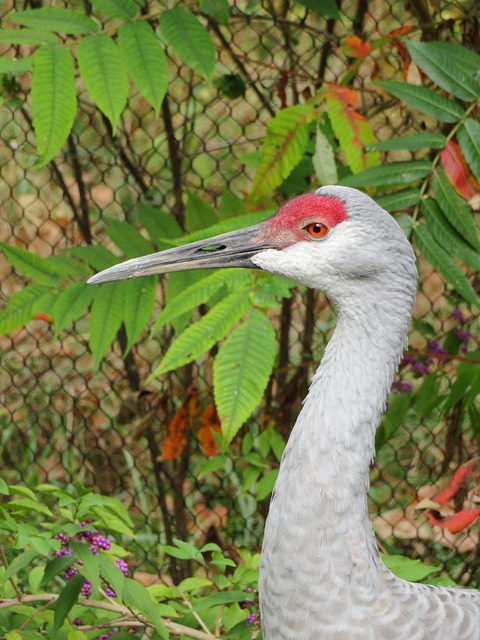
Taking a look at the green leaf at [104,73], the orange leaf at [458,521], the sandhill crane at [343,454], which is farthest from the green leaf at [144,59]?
the orange leaf at [458,521]

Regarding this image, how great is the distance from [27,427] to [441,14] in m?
2.58

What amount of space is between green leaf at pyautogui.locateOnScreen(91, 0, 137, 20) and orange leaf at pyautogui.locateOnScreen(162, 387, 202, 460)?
1483 millimetres

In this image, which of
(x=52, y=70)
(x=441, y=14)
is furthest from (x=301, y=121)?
(x=441, y=14)

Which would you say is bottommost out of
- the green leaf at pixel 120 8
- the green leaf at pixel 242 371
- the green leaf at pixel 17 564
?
the green leaf at pixel 17 564

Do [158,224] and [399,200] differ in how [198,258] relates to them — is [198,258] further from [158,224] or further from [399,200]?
[158,224]

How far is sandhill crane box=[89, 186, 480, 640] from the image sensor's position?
1.95 m

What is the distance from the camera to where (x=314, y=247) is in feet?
6.84

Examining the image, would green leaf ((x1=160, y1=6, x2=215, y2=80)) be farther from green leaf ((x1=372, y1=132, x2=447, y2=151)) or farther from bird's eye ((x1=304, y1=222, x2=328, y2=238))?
bird's eye ((x1=304, y1=222, x2=328, y2=238))

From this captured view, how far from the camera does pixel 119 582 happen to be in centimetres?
225

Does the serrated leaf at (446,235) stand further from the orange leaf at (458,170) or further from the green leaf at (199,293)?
the green leaf at (199,293)

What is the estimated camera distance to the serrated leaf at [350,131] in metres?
2.71

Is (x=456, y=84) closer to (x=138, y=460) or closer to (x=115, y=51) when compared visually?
(x=115, y=51)

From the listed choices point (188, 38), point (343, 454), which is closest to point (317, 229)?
point (343, 454)

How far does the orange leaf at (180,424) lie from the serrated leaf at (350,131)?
1.27 m
